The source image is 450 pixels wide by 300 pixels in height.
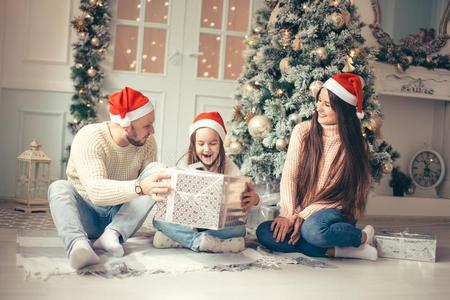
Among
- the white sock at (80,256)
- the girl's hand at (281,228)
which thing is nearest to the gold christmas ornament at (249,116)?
the girl's hand at (281,228)

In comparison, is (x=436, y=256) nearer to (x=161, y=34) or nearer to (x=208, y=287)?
(x=208, y=287)

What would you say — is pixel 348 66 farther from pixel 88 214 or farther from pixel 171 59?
pixel 88 214

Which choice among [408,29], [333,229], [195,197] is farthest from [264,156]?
[408,29]

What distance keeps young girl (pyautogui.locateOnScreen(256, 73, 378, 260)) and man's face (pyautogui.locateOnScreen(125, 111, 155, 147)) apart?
67 centimetres

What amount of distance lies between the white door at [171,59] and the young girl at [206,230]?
1.65 metres

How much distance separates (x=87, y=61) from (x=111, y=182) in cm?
208

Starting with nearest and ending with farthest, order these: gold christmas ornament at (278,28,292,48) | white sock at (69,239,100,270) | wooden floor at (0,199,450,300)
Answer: wooden floor at (0,199,450,300) → white sock at (69,239,100,270) → gold christmas ornament at (278,28,292,48)

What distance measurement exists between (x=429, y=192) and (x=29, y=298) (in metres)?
4.03

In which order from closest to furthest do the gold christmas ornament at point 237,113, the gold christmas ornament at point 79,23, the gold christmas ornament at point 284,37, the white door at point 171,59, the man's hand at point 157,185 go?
the man's hand at point 157,185
the gold christmas ornament at point 284,37
the gold christmas ornament at point 237,113
the gold christmas ornament at point 79,23
the white door at point 171,59

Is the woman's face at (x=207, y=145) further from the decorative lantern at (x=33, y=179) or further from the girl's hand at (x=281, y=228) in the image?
the decorative lantern at (x=33, y=179)

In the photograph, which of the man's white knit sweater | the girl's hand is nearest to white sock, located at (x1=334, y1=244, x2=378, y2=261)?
the girl's hand

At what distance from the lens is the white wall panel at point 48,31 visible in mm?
4344

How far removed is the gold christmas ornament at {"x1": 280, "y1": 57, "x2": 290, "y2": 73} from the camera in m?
3.67

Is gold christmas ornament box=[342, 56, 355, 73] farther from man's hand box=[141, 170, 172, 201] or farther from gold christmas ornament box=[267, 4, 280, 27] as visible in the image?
man's hand box=[141, 170, 172, 201]
